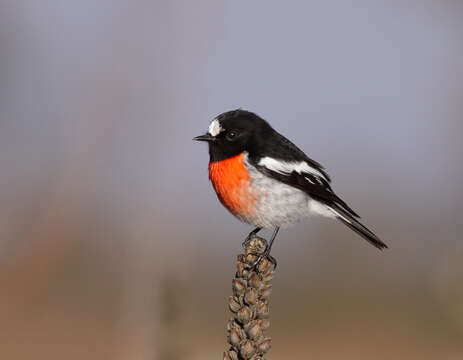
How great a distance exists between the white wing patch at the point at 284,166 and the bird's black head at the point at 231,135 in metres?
0.17

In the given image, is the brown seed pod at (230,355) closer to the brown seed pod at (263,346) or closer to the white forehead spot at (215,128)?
the brown seed pod at (263,346)

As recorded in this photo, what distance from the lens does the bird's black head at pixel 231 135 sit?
4.23 metres

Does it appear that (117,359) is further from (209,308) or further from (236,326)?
(209,308)

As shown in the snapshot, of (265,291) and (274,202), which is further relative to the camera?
(274,202)

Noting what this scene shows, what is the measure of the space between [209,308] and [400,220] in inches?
103

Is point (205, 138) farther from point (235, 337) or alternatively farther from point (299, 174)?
point (235, 337)

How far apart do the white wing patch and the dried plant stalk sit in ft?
5.13

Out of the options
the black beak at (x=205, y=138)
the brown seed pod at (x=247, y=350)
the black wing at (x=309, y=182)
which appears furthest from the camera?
the black beak at (x=205, y=138)

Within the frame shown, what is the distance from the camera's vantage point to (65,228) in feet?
17.1

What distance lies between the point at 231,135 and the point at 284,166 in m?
0.42

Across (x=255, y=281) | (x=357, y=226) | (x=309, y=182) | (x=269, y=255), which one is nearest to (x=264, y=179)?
(x=309, y=182)

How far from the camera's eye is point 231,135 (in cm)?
428

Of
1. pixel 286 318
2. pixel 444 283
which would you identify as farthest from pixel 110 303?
pixel 444 283

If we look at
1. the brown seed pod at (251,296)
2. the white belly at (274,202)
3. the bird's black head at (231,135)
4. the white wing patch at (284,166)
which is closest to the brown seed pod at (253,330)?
the brown seed pod at (251,296)
